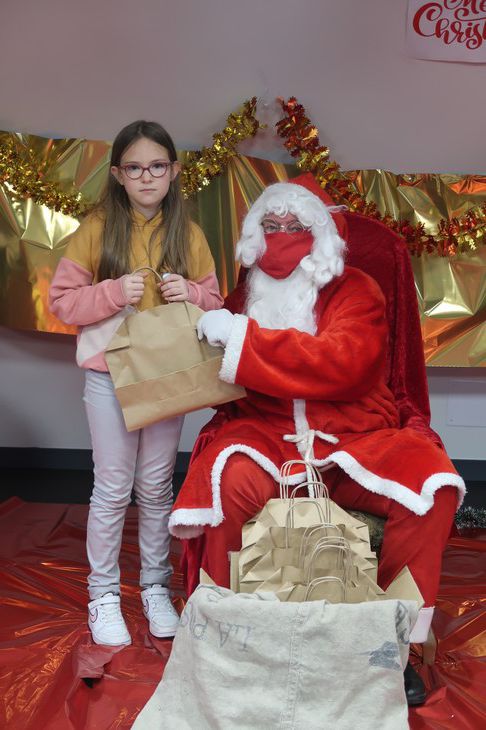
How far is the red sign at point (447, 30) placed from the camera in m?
4.03

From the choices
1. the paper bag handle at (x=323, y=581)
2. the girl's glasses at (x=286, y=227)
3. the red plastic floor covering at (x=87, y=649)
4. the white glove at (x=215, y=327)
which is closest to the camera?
the paper bag handle at (x=323, y=581)

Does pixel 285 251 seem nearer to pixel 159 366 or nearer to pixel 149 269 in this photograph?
pixel 149 269

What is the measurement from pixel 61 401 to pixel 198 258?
1.94m

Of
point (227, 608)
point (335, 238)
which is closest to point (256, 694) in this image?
point (227, 608)

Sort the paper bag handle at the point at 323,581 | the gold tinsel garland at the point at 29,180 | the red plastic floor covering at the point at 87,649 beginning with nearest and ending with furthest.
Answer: the paper bag handle at the point at 323,581
the red plastic floor covering at the point at 87,649
the gold tinsel garland at the point at 29,180

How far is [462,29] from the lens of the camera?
405 centimetres

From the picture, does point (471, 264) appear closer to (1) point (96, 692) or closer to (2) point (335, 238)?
(2) point (335, 238)

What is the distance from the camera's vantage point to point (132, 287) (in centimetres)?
251

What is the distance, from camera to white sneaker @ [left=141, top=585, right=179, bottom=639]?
266 centimetres

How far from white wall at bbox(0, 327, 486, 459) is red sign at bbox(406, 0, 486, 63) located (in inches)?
58.0

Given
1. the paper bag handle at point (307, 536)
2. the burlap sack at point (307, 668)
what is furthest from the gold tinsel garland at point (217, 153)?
the burlap sack at point (307, 668)

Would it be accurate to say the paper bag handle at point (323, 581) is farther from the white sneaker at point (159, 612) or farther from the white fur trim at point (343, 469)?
the white sneaker at point (159, 612)

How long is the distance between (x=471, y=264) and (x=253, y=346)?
1.94 metres

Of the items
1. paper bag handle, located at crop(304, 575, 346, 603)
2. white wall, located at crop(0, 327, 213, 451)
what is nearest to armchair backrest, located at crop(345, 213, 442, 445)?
paper bag handle, located at crop(304, 575, 346, 603)
